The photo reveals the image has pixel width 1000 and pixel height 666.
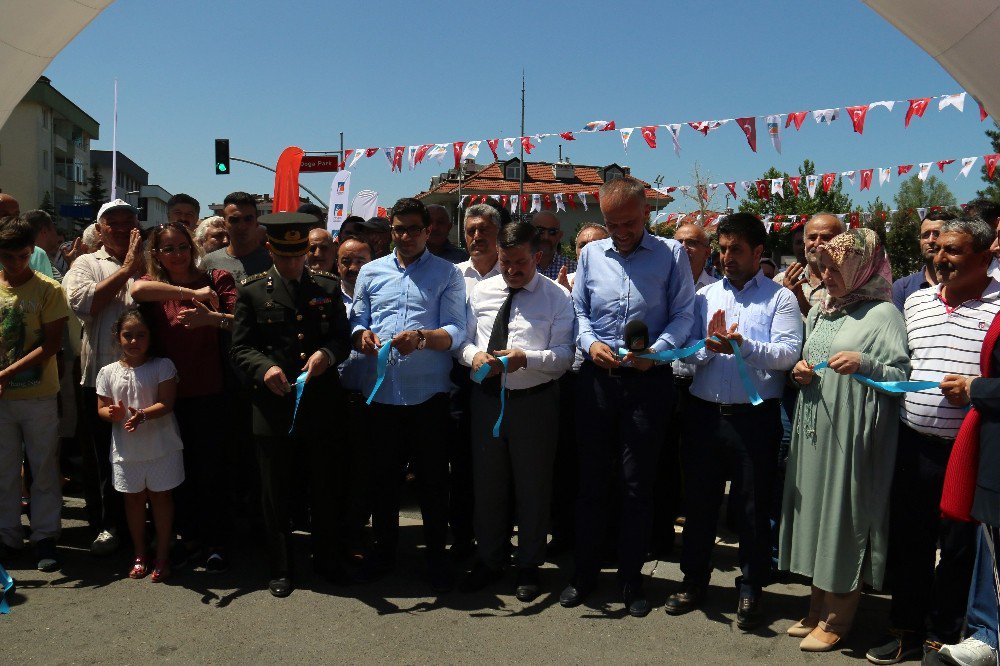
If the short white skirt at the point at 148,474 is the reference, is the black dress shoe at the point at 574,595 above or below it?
below

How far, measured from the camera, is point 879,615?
4301 mm

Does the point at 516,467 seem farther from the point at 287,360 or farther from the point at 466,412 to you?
the point at 287,360

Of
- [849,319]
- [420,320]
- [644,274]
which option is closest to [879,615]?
[849,319]

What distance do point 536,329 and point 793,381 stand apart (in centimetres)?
138

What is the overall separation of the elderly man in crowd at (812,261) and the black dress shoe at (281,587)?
3.19 m

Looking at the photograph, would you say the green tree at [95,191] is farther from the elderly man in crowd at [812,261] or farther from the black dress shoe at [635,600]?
the black dress shoe at [635,600]

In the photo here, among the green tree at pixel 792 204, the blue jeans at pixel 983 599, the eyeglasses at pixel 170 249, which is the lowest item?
the blue jeans at pixel 983 599

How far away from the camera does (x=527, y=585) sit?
15.0 feet

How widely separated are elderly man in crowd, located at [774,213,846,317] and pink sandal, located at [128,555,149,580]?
4.01m

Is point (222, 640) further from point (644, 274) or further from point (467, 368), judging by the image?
point (644, 274)

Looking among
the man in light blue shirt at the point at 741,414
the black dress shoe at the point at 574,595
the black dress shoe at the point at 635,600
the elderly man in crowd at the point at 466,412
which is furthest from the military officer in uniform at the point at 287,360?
the man in light blue shirt at the point at 741,414

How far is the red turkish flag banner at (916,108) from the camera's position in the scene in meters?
11.6

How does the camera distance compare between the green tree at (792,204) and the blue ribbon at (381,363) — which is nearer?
the blue ribbon at (381,363)

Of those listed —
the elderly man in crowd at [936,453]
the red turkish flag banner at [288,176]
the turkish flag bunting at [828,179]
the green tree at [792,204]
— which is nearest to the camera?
the elderly man in crowd at [936,453]
